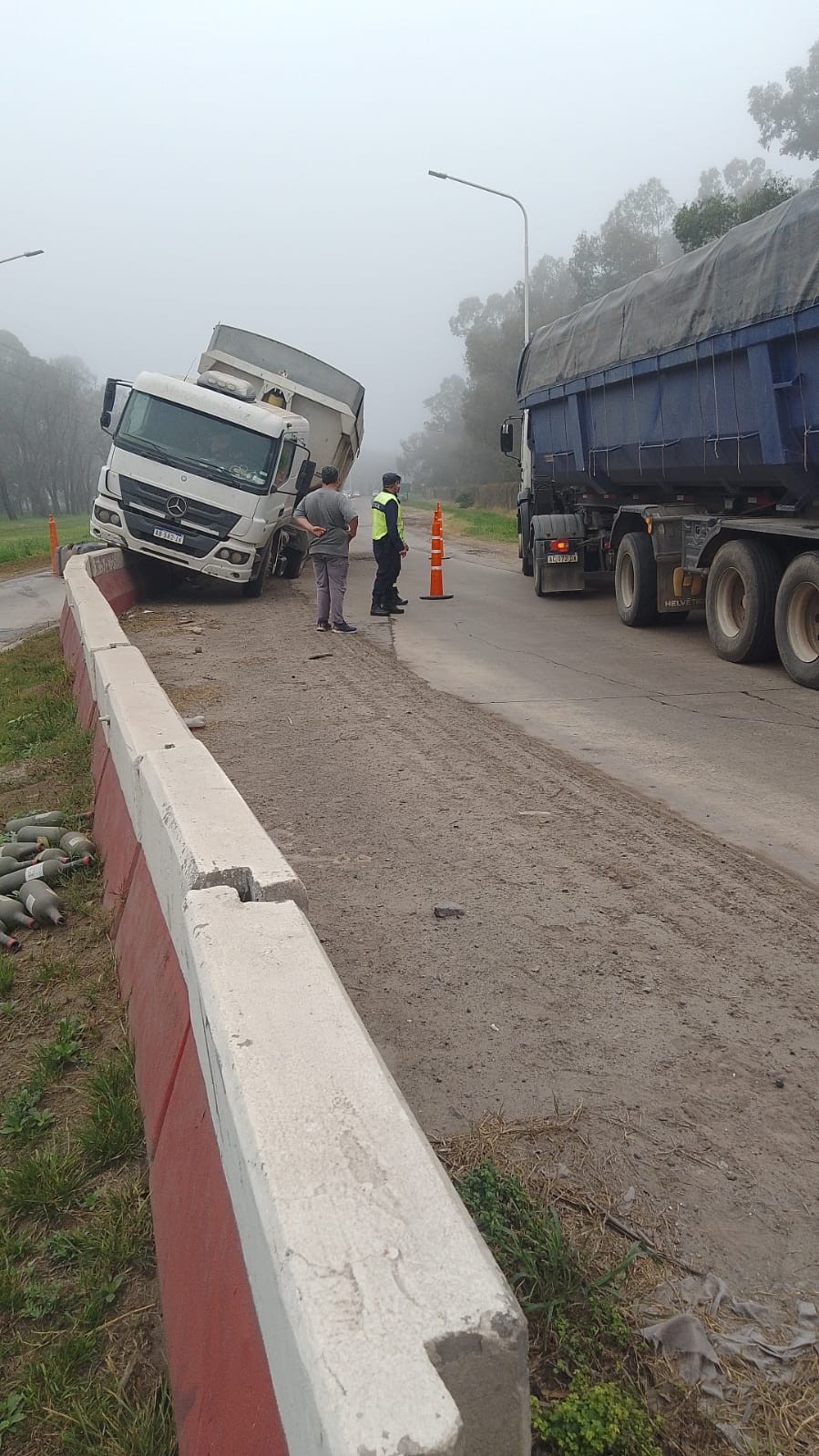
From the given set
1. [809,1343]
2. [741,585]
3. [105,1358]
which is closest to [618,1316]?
[809,1343]

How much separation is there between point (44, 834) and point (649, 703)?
16.2ft

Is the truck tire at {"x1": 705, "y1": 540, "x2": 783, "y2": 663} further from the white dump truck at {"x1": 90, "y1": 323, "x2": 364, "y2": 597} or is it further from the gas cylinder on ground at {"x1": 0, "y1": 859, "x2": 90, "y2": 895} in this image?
the gas cylinder on ground at {"x1": 0, "y1": 859, "x2": 90, "y2": 895}

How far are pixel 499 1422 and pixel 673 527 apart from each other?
11314mm

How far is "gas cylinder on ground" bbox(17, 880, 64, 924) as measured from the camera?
15.2 ft

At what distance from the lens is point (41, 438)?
249 ft

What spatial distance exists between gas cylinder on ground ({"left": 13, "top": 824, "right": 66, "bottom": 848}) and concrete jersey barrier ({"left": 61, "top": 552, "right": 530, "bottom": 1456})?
2.20 m

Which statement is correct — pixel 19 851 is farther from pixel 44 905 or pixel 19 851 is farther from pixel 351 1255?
pixel 351 1255

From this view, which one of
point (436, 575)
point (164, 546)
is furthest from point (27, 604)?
point (436, 575)

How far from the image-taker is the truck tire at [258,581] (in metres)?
16.0

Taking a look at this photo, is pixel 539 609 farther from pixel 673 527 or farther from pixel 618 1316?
pixel 618 1316

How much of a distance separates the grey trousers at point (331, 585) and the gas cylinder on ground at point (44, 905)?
791cm

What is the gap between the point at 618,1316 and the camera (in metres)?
2.25

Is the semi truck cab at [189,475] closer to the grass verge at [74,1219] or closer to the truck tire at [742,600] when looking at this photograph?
the truck tire at [742,600]

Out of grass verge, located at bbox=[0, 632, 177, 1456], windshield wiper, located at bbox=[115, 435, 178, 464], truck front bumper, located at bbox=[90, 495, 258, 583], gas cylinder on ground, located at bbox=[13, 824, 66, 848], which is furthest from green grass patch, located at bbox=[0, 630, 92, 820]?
windshield wiper, located at bbox=[115, 435, 178, 464]
